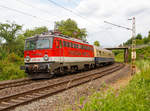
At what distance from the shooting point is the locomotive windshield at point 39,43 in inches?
421

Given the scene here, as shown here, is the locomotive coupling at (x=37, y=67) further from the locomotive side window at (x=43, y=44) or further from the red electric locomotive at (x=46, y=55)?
the locomotive side window at (x=43, y=44)

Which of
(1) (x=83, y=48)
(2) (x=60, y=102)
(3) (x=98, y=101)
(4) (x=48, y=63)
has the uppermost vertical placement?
(1) (x=83, y=48)

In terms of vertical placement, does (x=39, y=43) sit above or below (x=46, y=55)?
above

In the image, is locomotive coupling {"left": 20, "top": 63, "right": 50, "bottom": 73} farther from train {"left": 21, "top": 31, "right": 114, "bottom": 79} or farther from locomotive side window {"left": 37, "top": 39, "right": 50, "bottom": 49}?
locomotive side window {"left": 37, "top": 39, "right": 50, "bottom": 49}

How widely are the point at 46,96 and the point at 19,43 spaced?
18922 mm

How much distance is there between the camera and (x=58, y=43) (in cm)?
1116

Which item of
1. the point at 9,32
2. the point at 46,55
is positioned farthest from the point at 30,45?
the point at 9,32

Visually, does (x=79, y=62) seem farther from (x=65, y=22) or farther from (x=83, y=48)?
(x=65, y=22)

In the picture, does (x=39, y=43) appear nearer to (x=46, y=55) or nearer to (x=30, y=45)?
(x=30, y=45)

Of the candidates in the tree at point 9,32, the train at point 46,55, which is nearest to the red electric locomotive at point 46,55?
the train at point 46,55

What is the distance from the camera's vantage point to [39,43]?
1097 centimetres

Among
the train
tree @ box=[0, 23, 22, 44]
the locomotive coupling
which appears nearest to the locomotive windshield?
the train

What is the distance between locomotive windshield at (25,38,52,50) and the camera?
1070 cm

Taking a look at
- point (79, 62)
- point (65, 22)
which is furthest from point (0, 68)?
point (65, 22)
